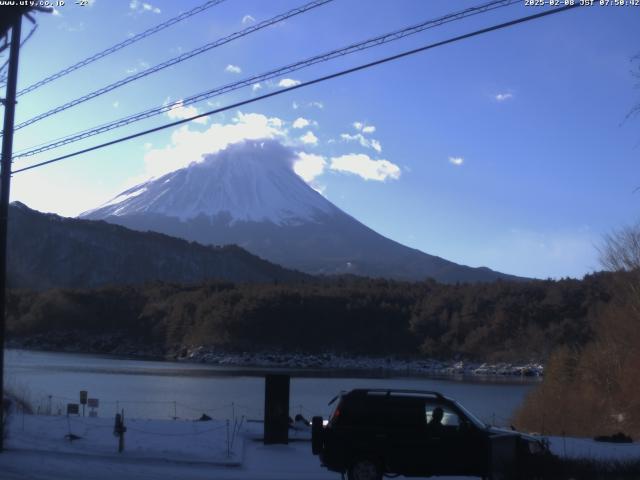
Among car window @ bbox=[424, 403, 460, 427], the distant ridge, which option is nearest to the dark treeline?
the distant ridge

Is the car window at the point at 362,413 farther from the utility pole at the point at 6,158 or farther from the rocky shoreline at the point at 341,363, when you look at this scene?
the rocky shoreline at the point at 341,363

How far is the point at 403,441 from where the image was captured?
1191 cm

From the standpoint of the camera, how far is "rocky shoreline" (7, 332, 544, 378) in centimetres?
8775

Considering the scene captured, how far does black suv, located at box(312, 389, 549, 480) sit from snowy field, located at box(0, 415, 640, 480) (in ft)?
3.71

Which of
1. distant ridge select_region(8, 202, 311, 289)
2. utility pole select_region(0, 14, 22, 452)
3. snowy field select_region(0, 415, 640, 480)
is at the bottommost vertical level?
snowy field select_region(0, 415, 640, 480)

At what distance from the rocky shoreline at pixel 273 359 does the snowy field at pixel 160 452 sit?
67.6m

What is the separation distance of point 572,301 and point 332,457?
278ft

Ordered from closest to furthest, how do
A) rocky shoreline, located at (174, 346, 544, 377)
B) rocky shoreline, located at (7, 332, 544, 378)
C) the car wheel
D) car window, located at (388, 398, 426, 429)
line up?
1. the car wheel
2. car window, located at (388, 398, 426, 429)
3. rocky shoreline, located at (7, 332, 544, 378)
4. rocky shoreline, located at (174, 346, 544, 377)

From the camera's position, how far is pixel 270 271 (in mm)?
164875

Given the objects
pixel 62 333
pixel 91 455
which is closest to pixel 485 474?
pixel 91 455

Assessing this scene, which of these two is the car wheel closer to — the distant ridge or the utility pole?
the utility pole

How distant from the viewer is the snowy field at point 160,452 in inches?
525

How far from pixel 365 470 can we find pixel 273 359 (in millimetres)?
89145

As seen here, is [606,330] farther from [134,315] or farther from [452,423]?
[134,315]
